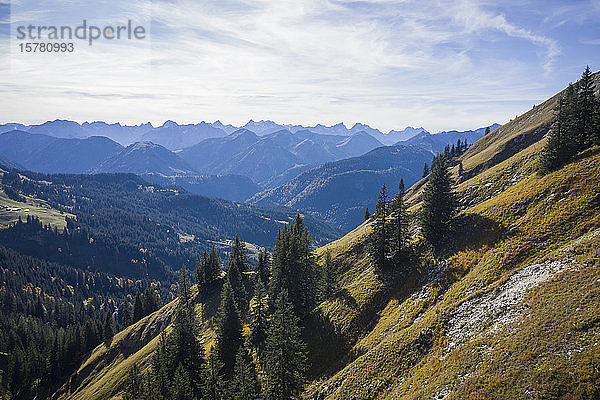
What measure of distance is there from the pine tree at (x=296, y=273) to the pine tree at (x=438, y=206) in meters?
23.1

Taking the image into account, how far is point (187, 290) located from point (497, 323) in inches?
2937

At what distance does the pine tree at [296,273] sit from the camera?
2157 inches

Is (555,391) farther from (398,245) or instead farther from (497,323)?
(398,245)

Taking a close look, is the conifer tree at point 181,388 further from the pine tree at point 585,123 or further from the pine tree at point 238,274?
the pine tree at point 585,123

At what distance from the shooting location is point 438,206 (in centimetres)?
5062

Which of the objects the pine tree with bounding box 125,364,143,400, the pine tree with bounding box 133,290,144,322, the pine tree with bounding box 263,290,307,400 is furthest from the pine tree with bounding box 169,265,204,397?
the pine tree with bounding box 133,290,144,322

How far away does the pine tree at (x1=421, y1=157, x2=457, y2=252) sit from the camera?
1964 inches

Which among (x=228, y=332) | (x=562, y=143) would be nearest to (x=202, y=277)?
(x=228, y=332)

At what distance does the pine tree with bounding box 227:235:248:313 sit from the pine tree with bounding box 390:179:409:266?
36.5m

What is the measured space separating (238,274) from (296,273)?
27069 mm

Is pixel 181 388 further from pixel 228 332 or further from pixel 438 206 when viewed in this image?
pixel 438 206

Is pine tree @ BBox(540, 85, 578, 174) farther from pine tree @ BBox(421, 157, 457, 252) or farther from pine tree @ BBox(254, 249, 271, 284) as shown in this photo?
pine tree @ BBox(254, 249, 271, 284)

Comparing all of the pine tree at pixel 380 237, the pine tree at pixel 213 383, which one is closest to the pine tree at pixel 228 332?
the pine tree at pixel 213 383

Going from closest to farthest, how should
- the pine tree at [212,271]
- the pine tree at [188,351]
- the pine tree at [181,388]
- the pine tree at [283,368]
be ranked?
the pine tree at [283,368] → the pine tree at [181,388] → the pine tree at [188,351] → the pine tree at [212,271]
